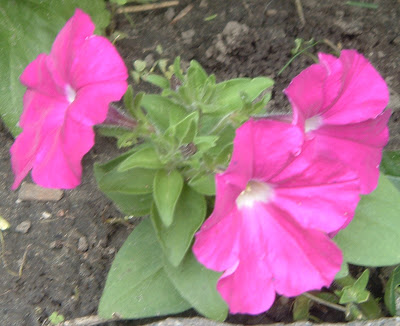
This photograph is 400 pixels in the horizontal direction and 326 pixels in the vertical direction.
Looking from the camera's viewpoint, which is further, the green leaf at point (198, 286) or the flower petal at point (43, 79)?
the green leaf at point (198, 286)

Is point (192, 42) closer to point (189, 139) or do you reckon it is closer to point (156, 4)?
point (156, 4)

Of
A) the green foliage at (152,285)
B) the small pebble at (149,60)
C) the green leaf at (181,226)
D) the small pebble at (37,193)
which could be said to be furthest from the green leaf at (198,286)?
the small pebble at (149,60)

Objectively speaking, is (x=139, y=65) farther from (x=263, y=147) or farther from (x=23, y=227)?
(x=263, y=147)

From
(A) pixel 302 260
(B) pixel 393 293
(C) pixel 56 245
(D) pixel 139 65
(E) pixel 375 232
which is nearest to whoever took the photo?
(A) pixel 302 260

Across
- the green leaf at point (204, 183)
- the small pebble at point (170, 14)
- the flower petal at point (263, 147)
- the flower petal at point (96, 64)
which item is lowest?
the green leaf at point (204, 183)

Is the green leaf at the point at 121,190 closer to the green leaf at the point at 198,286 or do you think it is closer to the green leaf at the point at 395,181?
the green leaf at the point at 198,286

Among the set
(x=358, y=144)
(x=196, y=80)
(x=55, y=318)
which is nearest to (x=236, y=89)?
(x=196, y=80)

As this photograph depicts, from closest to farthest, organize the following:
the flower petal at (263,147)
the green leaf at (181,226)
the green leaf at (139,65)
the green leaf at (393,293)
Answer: the flower petal at (263,147) → the green leaf at (181,226) → the green leaf at (393,293) → the green leaf at (139,65)
